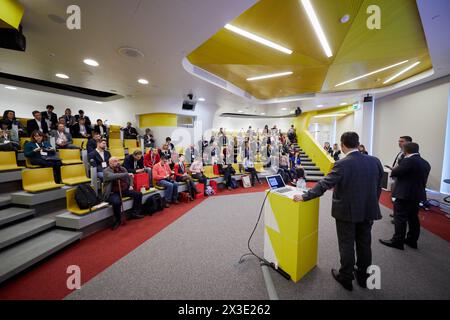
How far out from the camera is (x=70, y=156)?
470cm

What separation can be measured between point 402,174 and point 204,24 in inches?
146

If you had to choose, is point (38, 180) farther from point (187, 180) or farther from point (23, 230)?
point (187, 180)

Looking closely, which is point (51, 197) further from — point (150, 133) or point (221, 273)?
point (150, 133)

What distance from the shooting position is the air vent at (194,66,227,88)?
5.14m

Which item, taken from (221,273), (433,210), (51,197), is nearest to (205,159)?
(51,197)

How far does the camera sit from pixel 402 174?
2.59 m

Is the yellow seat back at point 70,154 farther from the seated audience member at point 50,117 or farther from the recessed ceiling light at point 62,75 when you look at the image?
the recessed ceiling light at point 62,75

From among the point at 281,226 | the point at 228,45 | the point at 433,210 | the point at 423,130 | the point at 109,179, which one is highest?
the point at 228,45

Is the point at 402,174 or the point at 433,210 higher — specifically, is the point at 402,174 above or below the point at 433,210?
above

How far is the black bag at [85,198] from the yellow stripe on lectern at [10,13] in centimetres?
240

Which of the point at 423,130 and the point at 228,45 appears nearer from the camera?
the point at 228,45

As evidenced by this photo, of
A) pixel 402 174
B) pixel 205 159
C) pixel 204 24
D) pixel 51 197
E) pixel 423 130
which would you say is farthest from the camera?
pixel 205 159

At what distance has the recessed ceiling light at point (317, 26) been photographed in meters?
2.78
